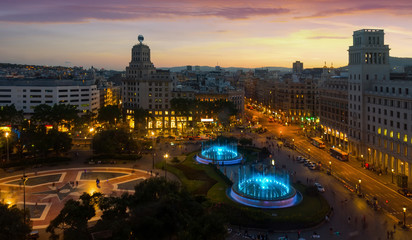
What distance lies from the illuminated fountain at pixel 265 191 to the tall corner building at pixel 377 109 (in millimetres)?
26296

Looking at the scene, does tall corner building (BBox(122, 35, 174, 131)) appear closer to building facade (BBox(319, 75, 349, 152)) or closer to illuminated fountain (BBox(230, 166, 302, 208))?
building facade (BBox(319, 75, 349, 152))

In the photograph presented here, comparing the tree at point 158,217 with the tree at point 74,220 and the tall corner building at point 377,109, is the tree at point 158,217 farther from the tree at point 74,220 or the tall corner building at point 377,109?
the tall corner building at point 377,109

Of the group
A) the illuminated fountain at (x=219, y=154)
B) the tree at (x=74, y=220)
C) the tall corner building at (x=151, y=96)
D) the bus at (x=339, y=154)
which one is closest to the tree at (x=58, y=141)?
the illuminated fountain at (x=219, y=154)

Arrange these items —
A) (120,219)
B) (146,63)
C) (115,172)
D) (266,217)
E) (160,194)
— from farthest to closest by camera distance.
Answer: (146,63) → (115,172) → (266,217) → (160,194) → (120,219)

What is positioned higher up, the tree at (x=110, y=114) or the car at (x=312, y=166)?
the tree at (x=110, y=114)

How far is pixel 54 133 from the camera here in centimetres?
8394

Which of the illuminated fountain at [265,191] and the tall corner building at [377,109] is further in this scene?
the tall corner building at [377,109]

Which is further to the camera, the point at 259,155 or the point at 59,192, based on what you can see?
the point at 259,155

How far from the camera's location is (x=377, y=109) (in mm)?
79500

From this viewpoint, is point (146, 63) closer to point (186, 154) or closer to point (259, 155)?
point (186, 154)

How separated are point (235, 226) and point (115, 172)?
37058 mm

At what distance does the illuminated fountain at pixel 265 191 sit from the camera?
54844 mm

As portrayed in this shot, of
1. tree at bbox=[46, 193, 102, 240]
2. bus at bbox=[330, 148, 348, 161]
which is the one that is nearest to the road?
bus at bbox=[330, 148, 348, 161]

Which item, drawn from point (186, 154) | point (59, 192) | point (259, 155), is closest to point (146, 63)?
point (186, 154)
